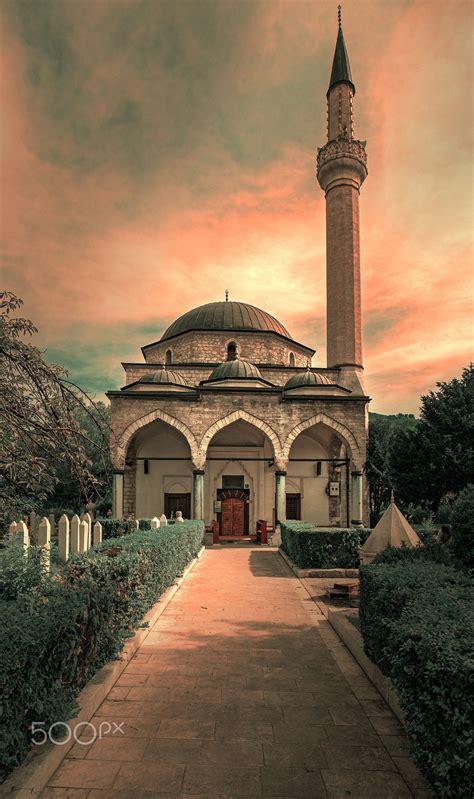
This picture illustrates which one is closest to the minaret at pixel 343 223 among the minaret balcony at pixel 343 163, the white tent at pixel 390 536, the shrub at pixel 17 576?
the minaret balcony at pixel 343 163

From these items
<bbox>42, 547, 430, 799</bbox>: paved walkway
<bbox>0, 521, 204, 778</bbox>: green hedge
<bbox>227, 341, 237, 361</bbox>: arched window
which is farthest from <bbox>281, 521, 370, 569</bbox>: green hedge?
<bbox>227, 341, 237, 361</bbox>: arched window

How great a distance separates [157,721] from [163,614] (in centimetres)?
329

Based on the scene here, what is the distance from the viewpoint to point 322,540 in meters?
10.3

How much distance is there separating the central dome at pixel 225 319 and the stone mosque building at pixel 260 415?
0.13 metres

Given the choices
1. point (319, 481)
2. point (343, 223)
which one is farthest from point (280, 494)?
point (343, 223)

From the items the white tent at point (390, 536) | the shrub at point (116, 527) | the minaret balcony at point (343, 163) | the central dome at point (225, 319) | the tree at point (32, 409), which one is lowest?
the shrub at point (116, 527)

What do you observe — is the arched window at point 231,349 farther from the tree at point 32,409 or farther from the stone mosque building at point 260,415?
the tree at point 32,409

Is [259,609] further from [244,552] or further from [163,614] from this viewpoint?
[244,552]

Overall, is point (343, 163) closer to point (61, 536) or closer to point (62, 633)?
point (61, 536)

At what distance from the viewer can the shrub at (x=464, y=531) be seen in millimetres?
5262

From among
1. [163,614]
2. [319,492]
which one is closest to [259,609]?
[163,614]

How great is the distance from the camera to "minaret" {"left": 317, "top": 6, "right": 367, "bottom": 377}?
21.3 m

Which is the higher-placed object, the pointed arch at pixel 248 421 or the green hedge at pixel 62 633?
the pointed arch at pixel 248 421

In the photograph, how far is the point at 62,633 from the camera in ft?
10.2
